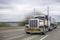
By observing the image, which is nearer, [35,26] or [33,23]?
[35,26]

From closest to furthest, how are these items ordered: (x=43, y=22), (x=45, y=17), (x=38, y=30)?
(x=38, y=30), (x=43, y=22), (x=45, y=17)

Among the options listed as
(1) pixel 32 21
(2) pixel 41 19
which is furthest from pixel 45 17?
(1) pixel 32 21

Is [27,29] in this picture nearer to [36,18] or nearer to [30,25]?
[30,25]

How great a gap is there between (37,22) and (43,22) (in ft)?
3.69

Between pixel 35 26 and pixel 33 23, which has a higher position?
pixel 33 23

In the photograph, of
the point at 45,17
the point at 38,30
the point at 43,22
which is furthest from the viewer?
the point at 45,17

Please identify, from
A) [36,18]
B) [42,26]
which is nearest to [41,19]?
[36,18]

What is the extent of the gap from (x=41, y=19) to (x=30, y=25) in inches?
106

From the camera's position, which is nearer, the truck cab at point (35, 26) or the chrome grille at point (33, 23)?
the truck cab at point (35, 26)

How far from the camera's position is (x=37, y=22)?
99.2 ft

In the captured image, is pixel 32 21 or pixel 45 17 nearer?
pixel 32 21

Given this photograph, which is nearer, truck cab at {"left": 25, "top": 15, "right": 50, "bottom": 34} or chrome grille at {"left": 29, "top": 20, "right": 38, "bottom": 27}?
truck cab at {"left": 25, "top": 15, "right": 50, "bottom": 34}

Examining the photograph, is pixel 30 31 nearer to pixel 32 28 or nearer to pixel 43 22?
pixel 32 28

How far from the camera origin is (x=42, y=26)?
29375 mm
